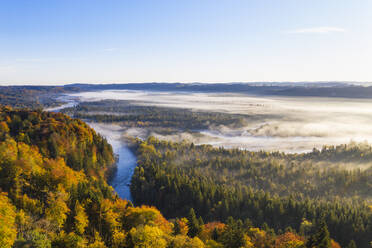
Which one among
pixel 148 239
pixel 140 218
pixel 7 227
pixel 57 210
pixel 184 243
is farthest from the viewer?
pixel 140 218

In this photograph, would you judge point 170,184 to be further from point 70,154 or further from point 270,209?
point 70,154

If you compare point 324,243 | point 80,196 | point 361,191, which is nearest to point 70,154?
point 80,196

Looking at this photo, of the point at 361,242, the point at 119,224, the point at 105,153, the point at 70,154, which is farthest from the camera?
the point at 105,153

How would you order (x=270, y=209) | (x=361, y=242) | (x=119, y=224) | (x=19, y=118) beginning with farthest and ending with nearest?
(x=19, y=118) → (x=270, y=209) → (x=361, y=242) → (x=119, y=224)

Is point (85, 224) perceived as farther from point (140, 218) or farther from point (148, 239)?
point (148, 239)

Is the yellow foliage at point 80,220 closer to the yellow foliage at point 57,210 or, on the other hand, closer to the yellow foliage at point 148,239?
the yellow foliage at point 57,210

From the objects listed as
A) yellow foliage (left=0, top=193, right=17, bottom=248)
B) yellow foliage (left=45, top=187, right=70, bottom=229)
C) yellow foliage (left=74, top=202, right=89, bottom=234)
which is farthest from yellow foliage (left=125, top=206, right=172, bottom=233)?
yellow foliage (left=0, top=193, right=17, bottom=248)

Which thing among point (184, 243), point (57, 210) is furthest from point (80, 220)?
point (184, 243)

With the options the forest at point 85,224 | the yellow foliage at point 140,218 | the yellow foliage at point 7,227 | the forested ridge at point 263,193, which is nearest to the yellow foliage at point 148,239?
the forest at point 85,224
